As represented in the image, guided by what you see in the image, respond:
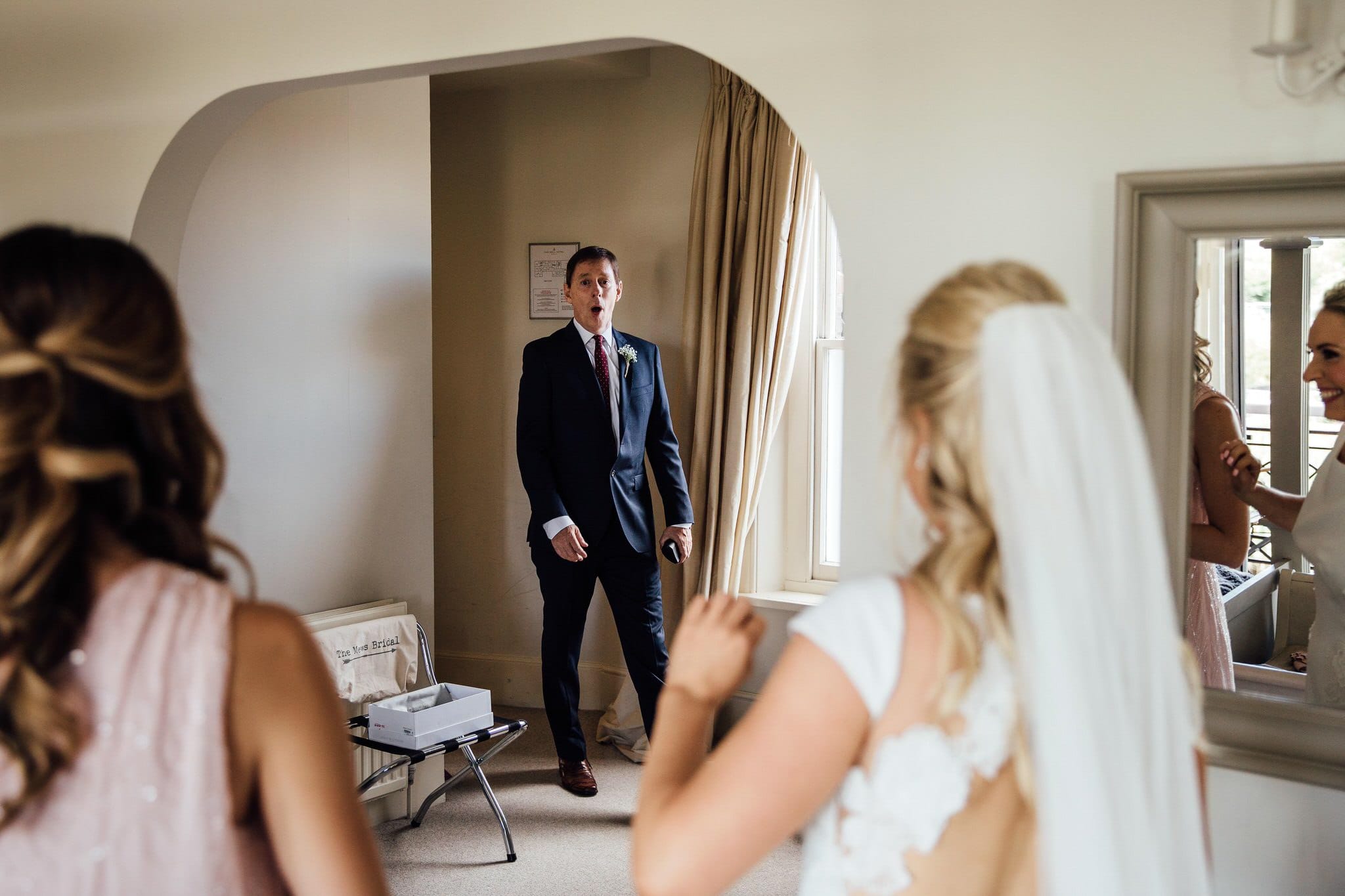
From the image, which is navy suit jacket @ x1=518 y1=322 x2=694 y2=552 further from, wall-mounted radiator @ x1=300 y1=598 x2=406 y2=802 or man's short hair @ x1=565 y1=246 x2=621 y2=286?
wall-mounted radiator @ x1=300 y1=598 x2=406 y2=802

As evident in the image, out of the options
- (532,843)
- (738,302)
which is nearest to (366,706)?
(532,843)

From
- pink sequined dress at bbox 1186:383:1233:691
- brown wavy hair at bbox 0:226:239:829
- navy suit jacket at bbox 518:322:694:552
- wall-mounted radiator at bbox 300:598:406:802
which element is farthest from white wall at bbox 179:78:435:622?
pink sequined dress at bbox 1186:383:1233:691

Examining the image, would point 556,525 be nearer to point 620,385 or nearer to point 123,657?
point 620,385

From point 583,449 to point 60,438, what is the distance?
320cm

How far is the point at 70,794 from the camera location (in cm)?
101

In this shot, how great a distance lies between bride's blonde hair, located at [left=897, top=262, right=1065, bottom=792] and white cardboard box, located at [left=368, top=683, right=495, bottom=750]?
2.55m

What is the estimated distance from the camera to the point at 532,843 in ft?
12.1

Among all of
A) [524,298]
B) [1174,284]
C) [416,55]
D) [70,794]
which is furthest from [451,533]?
[70,794]

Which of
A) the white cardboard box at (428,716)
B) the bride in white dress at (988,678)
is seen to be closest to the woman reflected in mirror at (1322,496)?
the bride in white dress at (988,678)

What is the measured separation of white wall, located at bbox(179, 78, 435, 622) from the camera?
3.40 metres

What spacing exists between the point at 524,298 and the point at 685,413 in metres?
1.03

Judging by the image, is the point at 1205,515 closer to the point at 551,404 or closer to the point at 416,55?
the point at 416,55

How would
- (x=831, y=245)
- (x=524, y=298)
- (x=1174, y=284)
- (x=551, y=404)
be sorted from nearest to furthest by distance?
(x=1174, y=284)
(x=551, y=404)
(x=831, y=245)
(x=524, y=298)

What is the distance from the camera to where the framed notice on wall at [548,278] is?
5.02 m
